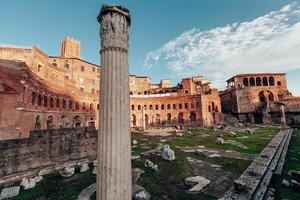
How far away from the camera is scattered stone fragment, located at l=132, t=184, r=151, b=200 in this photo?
5918mm

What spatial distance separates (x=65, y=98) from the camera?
2917cm

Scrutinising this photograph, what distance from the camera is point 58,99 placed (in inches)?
1073

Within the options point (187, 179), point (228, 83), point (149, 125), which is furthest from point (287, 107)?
point (187, 179)

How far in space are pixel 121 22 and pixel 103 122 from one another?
1.92 m

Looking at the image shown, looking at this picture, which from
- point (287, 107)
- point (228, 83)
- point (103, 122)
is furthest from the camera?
point (228, 83)

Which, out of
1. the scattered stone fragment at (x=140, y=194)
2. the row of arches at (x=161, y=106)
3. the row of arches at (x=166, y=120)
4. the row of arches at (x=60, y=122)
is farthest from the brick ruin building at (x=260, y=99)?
the scattered stone fragment at (x=140, y=194)

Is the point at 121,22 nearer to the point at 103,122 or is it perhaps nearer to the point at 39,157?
the point at 103,122

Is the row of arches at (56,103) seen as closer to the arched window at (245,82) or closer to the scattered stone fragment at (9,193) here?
the scattered stone fragment at (9,193)

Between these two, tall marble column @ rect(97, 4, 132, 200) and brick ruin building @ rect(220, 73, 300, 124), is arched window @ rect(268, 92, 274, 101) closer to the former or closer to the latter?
brick ruin building @ rect(220, 73, 300, 124)

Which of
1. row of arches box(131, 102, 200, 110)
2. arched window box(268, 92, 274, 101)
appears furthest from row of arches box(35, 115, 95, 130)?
arched window box(268, 92, 274, 101)

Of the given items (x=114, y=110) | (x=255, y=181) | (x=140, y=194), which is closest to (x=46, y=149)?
(x=140, y=194)

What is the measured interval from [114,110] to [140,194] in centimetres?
449

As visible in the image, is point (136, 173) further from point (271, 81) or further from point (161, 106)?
point (271, 81)

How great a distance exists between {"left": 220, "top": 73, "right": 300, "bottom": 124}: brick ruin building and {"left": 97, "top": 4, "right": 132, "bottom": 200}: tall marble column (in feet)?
135
